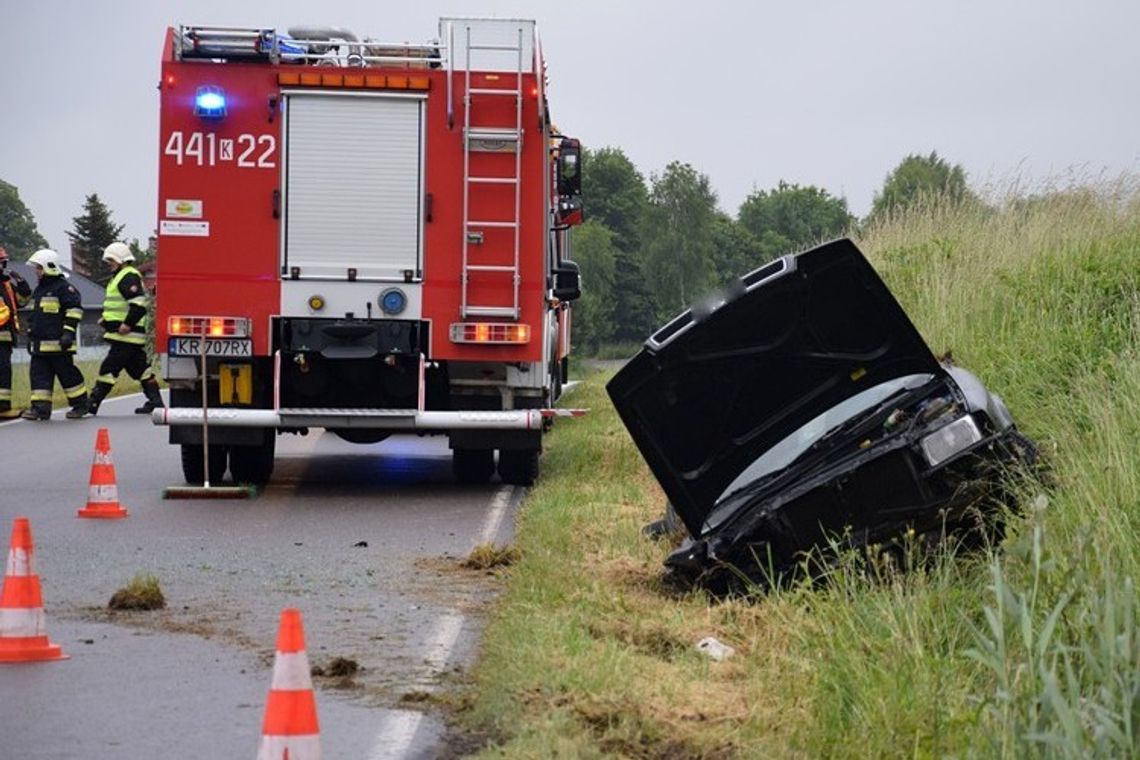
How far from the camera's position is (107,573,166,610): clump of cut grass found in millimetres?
9383

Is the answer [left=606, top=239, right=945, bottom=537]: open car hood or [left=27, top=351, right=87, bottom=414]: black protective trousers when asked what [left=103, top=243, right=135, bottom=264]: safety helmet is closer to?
[left=27, top=351, right=87, bottom=414]: black protective trousers

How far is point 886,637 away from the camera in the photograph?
6953 mm

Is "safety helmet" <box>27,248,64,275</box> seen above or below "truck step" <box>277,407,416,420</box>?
above

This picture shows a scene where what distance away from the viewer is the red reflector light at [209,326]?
1455 cm

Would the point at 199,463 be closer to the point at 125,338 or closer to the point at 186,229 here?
the point at 186,229

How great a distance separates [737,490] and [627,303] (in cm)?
10316

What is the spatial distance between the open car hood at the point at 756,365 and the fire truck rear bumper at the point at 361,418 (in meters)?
5.54

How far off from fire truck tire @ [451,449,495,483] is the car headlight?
26.1 ft

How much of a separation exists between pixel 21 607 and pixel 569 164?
9585 mm

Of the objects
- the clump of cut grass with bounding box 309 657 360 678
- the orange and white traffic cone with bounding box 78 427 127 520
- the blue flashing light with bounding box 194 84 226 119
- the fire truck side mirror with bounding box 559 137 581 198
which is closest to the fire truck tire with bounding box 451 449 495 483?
the fire truck side mirror with bounding box 559 137 581 198

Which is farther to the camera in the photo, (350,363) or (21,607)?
(350,363)

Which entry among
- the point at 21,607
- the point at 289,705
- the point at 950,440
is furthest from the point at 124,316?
the point at 289,705

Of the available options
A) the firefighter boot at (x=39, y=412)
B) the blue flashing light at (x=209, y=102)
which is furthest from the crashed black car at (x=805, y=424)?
the firefighter boot at (x=39, y=412)

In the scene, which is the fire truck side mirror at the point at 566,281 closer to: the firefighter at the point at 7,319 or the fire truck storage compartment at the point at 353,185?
the fire truck storage compartment at the point at 353,185
